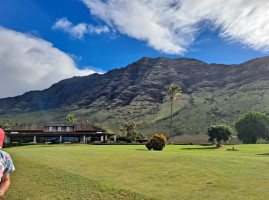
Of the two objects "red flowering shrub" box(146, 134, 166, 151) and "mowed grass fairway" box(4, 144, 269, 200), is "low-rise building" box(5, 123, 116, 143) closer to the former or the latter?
"red flowering shrub" box(146, 134, 166, 151)

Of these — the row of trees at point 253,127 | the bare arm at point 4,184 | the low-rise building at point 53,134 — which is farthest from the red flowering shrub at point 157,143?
the low-rise building at point 53,134

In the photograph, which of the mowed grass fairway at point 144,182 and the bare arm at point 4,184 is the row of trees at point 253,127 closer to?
the mowed grass fairway at point 144,182

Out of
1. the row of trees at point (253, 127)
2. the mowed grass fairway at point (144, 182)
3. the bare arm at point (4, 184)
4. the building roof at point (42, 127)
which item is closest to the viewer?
the bare arm at point (4, 184)

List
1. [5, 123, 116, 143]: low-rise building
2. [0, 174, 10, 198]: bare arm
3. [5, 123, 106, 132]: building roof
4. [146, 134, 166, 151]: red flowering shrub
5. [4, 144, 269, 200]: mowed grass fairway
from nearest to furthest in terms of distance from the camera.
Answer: [0, 174, 10, 198]: bare arm, [4, 144, 269, 200]: mowed grass fairway, [146, 134, 166, 151]: red flowering shrub, [5, 123, 116, 143]: low-rise building, [5, 123, 106, 132]: building roof

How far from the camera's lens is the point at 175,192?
9.41 meters

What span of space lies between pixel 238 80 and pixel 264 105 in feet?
231

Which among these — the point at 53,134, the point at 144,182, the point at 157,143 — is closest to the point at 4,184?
the point at 144,182

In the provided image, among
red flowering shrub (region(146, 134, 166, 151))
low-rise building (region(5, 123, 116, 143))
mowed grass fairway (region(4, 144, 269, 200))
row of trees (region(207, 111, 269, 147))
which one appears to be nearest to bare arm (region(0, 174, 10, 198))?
mowed grass fairway (region(4, 144, 269, 200))

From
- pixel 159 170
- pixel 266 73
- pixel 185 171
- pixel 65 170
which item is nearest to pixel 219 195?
pixel 185 171

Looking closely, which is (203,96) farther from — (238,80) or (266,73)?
(266,73)

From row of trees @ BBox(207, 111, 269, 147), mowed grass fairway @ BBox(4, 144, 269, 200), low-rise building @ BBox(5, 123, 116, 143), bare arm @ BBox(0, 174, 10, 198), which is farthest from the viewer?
row of trees @ BBox(207, 111, 269, 147)

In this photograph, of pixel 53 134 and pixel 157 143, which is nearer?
pixel 157 143

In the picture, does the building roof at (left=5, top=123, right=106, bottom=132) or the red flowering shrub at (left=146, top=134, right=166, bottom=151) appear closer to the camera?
the red flowering shrub at (left=146, top=134, right=166, bottom=151)

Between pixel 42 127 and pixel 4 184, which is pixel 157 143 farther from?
pixel 42 127
